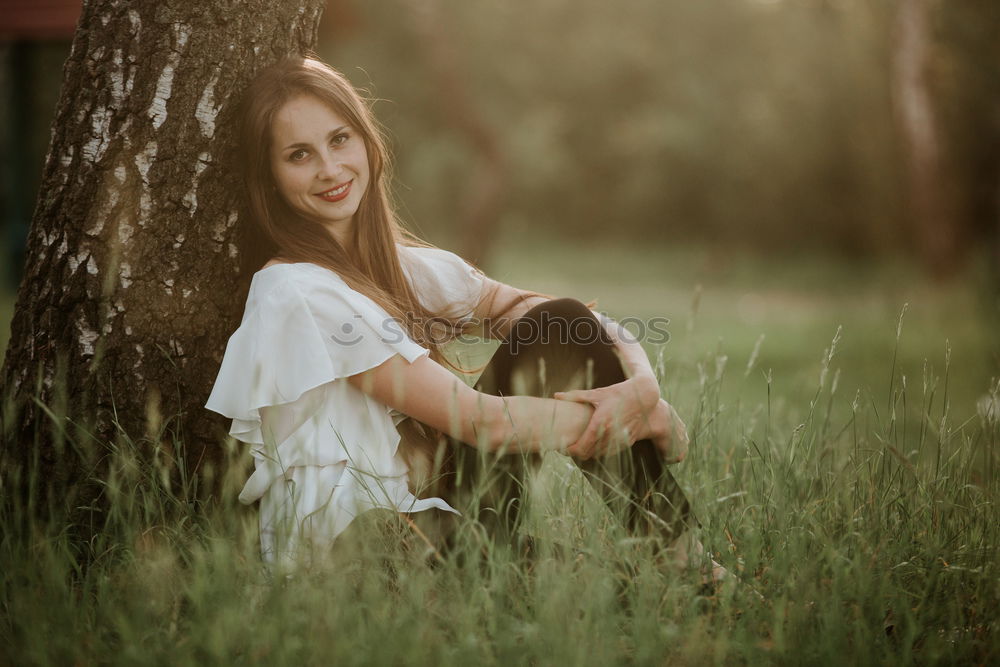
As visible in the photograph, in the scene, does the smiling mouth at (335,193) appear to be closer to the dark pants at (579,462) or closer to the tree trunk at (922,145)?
the dark pants at (579,462)

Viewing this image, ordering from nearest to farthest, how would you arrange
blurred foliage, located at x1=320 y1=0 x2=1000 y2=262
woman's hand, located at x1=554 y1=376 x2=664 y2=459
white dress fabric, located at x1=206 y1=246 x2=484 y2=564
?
white dress fabric, located at x1=206 y1=246 x2=484 y2=564, woman's hand, located at x1=554 y1=376 x2=664 y2=459, blurred foliage, located at x1=320 y1=0 x2=1000 y2=262

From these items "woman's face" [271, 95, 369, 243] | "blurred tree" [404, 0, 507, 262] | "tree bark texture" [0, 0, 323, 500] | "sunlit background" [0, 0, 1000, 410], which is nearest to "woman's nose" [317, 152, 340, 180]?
"woman's face" [271, 95, 369, 243]

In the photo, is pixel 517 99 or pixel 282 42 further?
pixel 517 99

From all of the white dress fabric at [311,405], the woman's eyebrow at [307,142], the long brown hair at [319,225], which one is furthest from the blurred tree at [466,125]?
the white dress fabric at [311,405]

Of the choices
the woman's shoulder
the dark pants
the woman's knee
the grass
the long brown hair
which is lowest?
the grass

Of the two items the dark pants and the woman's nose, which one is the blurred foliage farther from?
the dark pants

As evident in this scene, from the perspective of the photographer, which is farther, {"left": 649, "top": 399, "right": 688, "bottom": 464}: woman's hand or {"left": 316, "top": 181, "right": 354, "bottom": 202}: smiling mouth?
{"left": 316, "top": 181, "right": 354, "bottom": 202}: smiling mouth

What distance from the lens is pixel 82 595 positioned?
203 centimetres

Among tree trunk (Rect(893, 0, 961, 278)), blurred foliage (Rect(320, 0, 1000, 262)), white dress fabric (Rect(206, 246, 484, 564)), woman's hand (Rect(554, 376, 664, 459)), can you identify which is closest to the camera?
white dress fabric (Rect(206, 246, 484, 564))

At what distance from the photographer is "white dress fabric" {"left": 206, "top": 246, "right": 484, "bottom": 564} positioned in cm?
202

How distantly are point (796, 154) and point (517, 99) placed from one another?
6020 mm

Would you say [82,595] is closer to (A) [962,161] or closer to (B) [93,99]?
(B) [93,99]

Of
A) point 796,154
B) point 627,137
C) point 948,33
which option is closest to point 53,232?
point 948,33

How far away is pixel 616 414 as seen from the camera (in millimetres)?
2150
